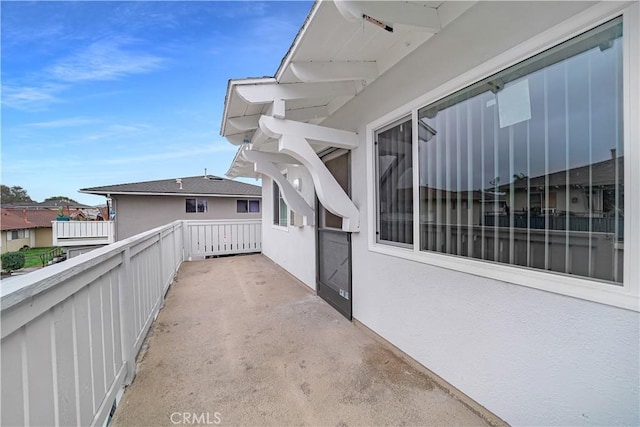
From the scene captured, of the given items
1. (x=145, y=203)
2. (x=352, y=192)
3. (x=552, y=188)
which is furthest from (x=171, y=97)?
(x=552, y=188)

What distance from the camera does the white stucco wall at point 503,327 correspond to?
3.95 ft

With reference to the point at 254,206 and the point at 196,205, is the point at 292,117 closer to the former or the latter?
the point at 196,205

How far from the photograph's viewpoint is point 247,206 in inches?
555

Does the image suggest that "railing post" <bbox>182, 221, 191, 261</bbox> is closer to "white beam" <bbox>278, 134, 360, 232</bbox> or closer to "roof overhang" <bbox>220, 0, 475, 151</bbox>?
"roof overhang" <bbox>220, 0, 475, 151</bbox>

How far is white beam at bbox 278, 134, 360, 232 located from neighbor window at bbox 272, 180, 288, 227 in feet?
10.2

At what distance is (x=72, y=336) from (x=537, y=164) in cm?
260

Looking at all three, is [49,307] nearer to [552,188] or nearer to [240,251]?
[552,188]

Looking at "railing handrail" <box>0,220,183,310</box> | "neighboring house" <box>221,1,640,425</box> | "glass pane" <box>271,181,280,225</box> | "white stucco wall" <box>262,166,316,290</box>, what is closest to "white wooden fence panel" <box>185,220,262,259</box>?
"white stucco wall" <box>262,166,316,290</box>

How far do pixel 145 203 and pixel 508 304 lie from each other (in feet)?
45.1

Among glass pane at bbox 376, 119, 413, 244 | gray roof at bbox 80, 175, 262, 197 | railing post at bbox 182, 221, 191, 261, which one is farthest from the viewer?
gray roof at bbox 80, 175, 262, 197

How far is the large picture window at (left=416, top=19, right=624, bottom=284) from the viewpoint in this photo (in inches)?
48.0

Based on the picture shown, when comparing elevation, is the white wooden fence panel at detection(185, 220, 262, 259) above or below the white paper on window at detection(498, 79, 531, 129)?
below

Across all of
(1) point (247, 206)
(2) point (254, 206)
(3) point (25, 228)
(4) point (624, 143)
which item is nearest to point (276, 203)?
(4) point (624, 143)

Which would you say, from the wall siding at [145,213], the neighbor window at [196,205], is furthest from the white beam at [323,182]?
the neighbor window at [196,205]
